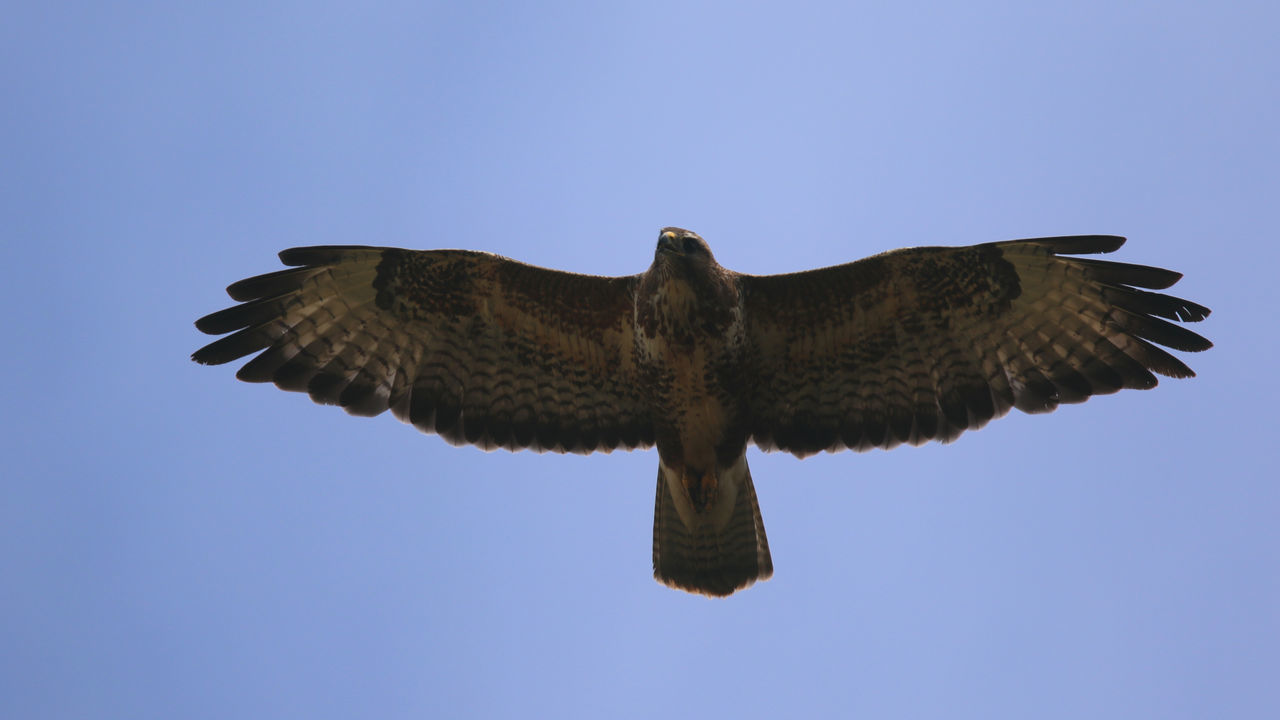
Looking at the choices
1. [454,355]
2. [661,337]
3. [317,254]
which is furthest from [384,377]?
[661,337]

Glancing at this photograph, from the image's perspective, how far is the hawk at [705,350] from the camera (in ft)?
23.1

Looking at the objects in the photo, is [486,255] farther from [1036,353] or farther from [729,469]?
[1036,353]

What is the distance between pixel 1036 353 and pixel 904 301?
1052 mm

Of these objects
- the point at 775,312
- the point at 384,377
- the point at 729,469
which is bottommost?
the point at 729,469

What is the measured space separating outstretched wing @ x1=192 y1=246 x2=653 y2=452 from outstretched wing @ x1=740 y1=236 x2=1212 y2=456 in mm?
1148

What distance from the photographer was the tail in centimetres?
746

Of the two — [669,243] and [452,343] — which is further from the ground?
[669,243]

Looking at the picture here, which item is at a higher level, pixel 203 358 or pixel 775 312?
pixel 775 312

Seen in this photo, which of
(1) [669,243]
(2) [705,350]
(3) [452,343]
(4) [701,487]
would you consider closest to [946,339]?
(2) [705,350]

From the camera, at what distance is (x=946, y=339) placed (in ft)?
24.1

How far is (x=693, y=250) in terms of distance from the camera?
680 cm

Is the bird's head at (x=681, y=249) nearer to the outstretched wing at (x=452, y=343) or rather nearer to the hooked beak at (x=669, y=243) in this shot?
the hooked beak at (x=669, y=243)

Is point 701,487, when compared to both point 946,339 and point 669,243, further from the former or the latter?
point 946,339

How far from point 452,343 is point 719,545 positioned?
254cm
